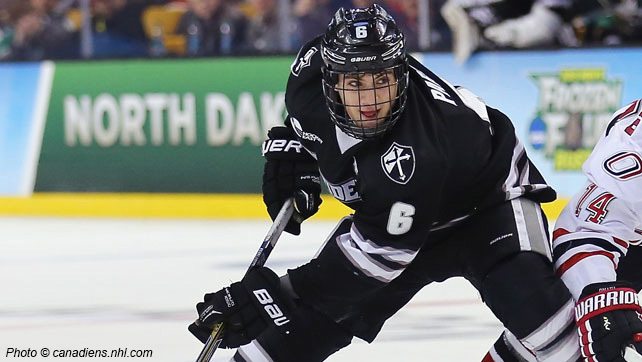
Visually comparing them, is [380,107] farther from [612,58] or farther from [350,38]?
[612,58]

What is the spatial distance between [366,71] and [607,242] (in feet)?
2.26

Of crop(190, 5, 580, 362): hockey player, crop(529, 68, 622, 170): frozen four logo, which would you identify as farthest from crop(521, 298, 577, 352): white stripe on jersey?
crop(529, 68, 622, 170): frozen four logo

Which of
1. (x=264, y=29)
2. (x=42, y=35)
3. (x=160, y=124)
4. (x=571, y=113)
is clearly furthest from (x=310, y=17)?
(x=42, y=35)

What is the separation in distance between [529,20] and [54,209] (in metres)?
3.07

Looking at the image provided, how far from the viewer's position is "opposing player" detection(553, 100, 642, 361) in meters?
2.90

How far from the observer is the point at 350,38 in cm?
301

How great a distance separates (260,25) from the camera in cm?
781

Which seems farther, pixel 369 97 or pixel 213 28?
pixel 213 28

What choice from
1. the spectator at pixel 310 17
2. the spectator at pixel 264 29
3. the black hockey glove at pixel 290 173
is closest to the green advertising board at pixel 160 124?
the spectator at pixel 264 29

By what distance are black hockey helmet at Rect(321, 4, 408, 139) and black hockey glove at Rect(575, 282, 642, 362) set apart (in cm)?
59

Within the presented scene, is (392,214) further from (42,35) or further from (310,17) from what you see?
(42,35)

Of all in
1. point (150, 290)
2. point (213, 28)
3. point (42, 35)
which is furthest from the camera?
point (42, 35)

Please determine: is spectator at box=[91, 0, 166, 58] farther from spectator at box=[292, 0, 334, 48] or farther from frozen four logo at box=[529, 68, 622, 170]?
frozen four logo at box=[529, 68, 622, 170]

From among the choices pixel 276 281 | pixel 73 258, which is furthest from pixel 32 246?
pixel 276 281
